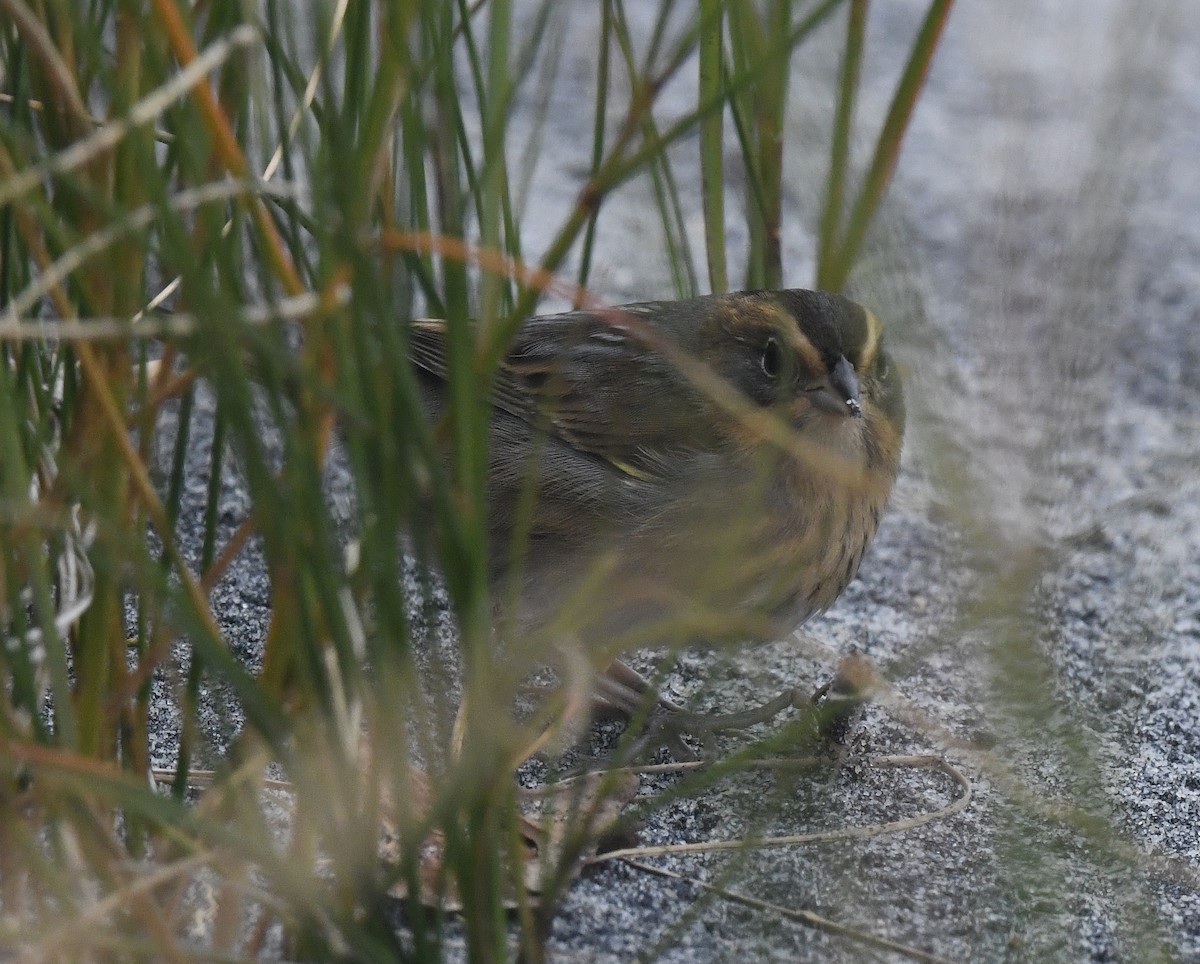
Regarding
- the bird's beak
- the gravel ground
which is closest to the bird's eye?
the bird's beak

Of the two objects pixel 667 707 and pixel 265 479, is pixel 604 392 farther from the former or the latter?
pixel 265 479

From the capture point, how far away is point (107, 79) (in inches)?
53.9

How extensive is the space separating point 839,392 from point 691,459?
33 cm

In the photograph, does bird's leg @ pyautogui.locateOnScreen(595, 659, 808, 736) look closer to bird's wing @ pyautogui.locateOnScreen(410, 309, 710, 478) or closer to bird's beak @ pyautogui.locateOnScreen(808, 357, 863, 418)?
bird's wing @ pyautogui.locateOnScreen(410, 309, 710, 478)

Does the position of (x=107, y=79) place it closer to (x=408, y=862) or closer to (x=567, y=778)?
(x=408, y=862)

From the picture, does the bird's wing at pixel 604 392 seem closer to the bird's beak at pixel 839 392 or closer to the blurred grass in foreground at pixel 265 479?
the bird's beak at pixel 839 392

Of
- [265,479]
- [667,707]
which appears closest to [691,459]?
[667,707]

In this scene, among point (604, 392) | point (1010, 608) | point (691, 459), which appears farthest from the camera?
point (604, 392)

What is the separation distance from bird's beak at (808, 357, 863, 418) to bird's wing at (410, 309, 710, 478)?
26cm

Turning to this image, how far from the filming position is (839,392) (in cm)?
305

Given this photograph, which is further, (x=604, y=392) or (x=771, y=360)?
(x=604, y=392)

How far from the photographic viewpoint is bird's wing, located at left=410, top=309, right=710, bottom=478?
10.4ft

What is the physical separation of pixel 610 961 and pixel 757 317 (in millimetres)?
1597

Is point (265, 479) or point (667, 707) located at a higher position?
point (265, 479)
